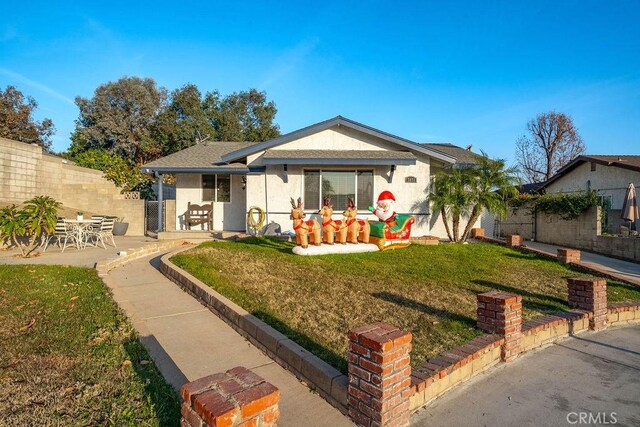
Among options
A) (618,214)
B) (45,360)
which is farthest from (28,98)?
(618,214)

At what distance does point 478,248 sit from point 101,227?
38.5 feet

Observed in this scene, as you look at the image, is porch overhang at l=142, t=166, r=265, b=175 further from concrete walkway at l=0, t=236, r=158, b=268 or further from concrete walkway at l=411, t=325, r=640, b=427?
concrete walkway at l=411, t=325, r=640, b=427

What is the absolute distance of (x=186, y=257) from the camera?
28.0 ft

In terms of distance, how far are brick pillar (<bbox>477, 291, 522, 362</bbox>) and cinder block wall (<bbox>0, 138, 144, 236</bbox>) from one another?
15.5 meters

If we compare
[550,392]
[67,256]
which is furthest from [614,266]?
[67,256]

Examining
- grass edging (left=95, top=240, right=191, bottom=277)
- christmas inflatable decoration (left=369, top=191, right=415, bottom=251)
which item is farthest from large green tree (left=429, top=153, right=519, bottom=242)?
grass edging (left=95, top=240, right=191, bottom=277)

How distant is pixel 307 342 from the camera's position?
4164 millimetres

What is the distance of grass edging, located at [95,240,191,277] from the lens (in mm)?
7809

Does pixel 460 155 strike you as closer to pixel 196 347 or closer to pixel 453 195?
pixel 453 195

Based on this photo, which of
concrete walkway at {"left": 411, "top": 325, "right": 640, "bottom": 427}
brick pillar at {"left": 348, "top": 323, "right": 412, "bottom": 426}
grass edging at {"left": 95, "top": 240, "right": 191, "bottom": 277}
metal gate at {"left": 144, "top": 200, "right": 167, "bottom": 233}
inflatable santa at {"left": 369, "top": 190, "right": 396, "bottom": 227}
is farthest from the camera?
metal gate at {"left": 144, "top": 200, "right": 167, "bottom": 233}

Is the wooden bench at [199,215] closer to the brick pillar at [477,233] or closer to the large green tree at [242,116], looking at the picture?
the brick pillar at [477,233]

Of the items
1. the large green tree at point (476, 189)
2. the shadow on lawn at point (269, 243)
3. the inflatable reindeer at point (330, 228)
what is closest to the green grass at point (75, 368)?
the shadow on lawn at point (269, 243)

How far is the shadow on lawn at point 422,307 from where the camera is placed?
500 centimetres

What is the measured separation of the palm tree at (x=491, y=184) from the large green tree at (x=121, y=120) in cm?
2874
